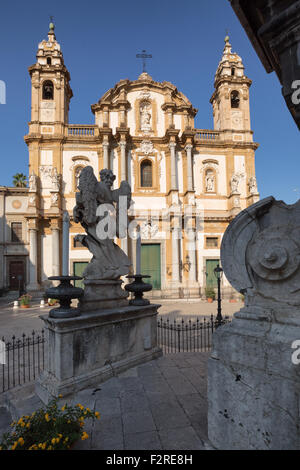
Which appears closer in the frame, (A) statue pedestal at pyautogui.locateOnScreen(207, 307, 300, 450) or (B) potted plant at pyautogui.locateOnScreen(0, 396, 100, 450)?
(A) statue pedestal at pyautogui.locateOnScreen(207, 307, 300, 450)

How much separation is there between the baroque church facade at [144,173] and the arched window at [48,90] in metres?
0.09

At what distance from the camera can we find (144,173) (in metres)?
22.0

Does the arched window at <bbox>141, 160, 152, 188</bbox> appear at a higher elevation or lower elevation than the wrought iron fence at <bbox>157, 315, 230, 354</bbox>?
higher

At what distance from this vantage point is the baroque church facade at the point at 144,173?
19828 mm

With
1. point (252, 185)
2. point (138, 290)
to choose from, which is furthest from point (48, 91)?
point (138, 290)

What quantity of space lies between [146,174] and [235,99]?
Answer: 39.0 feet

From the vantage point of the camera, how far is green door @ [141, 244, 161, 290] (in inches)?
803

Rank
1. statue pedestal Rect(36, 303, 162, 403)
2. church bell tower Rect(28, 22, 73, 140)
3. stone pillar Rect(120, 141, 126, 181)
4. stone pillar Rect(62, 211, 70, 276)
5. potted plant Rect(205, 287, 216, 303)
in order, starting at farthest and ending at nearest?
church bell tower Rect(28, 22, 73, 140) < stone pillar Rect(120, 141, 126, 181) < potted plant Rect(205, 287, 216, 303) < stone pillar Rect(62, 211, 70, 276) < statue pedestal Rect(36, 303, 162, 403)

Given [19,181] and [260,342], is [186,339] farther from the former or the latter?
[19,181]

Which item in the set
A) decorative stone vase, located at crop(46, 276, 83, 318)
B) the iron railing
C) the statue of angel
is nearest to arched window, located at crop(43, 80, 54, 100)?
the statue of angel

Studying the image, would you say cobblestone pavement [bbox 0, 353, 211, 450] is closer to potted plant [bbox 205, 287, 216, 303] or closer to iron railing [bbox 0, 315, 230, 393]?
iron railing [bbox 0, 315, 230, 393]

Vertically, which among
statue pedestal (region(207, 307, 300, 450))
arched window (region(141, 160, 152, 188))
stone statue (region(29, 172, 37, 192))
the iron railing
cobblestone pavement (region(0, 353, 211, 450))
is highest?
arched window (region(141, 160, 152, 188))

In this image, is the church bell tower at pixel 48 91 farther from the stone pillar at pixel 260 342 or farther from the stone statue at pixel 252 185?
the stone pillar at pixel 260 342

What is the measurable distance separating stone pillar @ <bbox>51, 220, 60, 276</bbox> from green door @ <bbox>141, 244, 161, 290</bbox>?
6.68m
